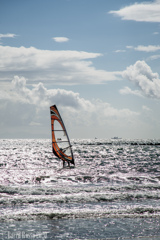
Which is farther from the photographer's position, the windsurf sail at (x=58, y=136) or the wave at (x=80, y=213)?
the windsurf sail at (x=58, y=136)

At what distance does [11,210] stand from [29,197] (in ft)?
9.47

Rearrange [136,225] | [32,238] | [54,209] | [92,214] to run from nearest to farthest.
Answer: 1. [32,238]
2. [136,225]
3. [92,214]
4. [54,209]

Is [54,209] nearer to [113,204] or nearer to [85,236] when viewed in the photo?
[113,204]

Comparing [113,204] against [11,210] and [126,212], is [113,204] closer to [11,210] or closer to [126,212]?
[126,212]

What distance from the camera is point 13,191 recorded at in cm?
1599

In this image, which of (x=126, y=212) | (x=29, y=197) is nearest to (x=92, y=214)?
(x=126, y=212)

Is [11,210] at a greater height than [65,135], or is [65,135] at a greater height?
[65,135]

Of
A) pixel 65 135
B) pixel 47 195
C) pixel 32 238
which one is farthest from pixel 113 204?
pixel 65 135

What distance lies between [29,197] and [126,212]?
17.4 feet

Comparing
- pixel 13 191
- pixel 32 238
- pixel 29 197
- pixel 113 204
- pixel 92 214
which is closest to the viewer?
pixel 32 238

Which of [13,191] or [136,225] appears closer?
[136,225]

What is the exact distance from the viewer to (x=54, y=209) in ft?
38.0

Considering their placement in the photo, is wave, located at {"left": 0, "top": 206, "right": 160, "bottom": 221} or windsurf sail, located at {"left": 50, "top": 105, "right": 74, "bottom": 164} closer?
wave, located at {"left": 0, "top": 206, "right": 160, "bottom": 221}

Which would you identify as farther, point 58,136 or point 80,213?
point 58,136
